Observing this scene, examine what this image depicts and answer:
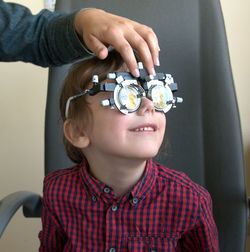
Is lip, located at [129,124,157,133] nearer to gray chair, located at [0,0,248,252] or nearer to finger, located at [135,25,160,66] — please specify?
finger, located at [135,25,160,66]

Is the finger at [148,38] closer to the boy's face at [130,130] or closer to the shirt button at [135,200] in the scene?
the boy's face at [130,130]

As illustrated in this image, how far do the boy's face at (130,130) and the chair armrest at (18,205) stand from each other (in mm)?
220

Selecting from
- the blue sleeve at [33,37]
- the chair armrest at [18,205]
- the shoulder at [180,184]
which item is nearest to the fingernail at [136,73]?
the blue sleeve at [33,37]

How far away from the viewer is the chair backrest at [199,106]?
0.82 meters

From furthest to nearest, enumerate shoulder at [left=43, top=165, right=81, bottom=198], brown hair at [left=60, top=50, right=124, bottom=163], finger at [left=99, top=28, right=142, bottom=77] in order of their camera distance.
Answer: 1. shoulder at [left=43, top=165, right=81, bottom=198]
2. brown hair at [left=60, top=50, right=124, bottom=163]
3. finger at [left=99, top=28, right=142, bottom=77]

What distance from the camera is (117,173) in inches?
28.7

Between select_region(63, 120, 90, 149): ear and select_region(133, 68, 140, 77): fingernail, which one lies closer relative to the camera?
select_region(133, 68, 140, 77): fingernail

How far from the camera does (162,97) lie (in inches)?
25.4

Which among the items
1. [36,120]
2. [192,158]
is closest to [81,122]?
[192,158]

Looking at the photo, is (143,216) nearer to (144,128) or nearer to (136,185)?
(136,185)

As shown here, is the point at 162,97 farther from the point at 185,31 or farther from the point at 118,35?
the point at 185,31

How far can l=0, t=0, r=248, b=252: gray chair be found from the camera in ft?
2.68

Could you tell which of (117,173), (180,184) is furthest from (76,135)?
(180,184)

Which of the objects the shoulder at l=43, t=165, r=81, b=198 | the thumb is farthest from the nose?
the shoulder at l=43, t=165, r=81, b=198
